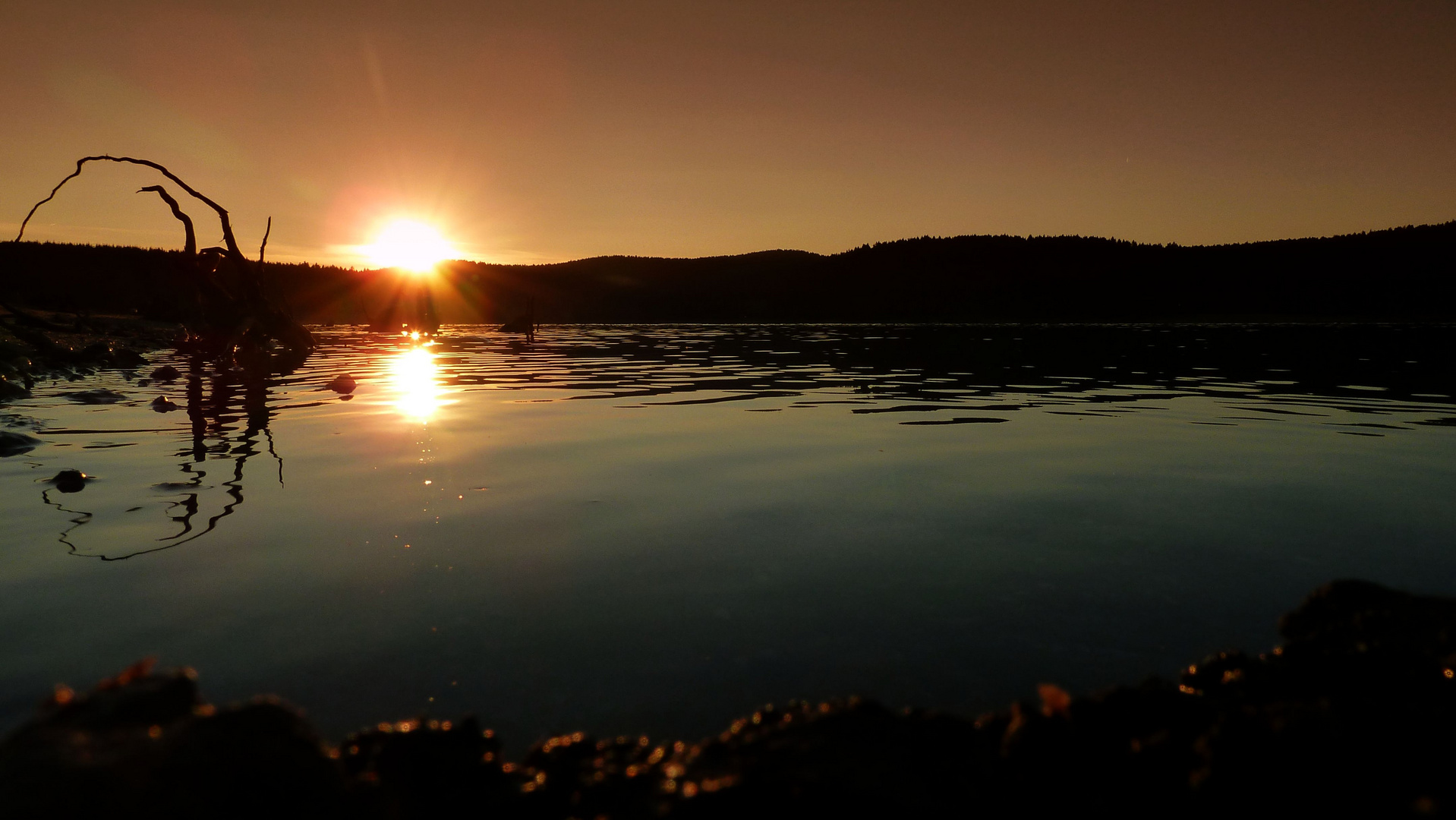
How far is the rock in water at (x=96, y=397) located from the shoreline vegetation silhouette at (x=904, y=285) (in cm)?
5065

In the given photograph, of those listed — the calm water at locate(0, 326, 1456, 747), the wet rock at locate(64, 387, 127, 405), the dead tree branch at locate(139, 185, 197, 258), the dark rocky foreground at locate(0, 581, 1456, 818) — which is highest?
the dead tree branch at locate(139, 185, 197, 258)

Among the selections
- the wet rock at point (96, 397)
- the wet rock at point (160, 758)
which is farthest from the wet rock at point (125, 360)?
the wet rock at point (160, 758)

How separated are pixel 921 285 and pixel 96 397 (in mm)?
135257

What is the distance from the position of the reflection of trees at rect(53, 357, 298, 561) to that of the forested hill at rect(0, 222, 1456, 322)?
66.3 m

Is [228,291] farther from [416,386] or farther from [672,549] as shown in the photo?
[672,549]

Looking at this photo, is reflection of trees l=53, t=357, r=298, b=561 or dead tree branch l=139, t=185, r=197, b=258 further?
dead tree branch l=139, t=185, r=197, b=258

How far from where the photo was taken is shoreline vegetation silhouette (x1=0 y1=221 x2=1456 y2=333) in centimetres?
9581

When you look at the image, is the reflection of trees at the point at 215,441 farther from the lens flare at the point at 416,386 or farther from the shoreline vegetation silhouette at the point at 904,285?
the shoreline vegetation silhouette at the point at 904,285

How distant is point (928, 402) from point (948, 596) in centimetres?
1109

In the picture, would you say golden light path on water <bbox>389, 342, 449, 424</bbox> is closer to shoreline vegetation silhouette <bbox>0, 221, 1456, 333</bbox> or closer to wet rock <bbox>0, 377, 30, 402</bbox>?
wet rock <bbox>0, 377, 30, 402</bbox>

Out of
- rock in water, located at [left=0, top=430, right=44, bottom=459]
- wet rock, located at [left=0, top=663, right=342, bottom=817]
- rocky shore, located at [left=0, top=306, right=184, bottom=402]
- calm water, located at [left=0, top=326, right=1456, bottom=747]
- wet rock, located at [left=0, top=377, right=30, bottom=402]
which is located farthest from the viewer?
rocky shore, located at [left=0, top=306, right=184, bottom=402]

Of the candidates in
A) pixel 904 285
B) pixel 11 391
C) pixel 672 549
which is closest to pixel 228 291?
pixel 11 391

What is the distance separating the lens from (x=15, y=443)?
9438 millimetres

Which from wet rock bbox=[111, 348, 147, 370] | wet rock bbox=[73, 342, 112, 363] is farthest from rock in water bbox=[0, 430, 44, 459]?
wet rock bbox=[111, 348, 147, 370]
